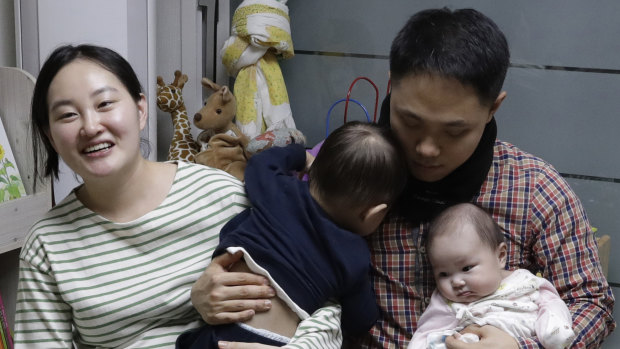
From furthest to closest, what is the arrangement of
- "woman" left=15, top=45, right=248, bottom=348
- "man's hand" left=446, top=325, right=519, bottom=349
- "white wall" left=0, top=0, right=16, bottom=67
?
"white wall" left=0, top=0, right=16, bottom=67 → "woman" left=15, top=45, right=248, bottom=348 → "man's hand" left=446, top=325, right=519, bottom=349

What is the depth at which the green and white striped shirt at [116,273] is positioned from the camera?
54.9 inches

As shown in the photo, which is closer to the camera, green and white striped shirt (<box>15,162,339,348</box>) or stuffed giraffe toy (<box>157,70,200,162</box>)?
green and white striped shirt (<box>15,162,339,348</box>)

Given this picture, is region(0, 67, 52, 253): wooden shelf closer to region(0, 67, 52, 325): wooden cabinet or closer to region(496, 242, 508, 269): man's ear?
region(0, 67, 52, 325): wooden cabinet

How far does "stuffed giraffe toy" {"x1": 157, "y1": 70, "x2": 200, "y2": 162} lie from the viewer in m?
2.59

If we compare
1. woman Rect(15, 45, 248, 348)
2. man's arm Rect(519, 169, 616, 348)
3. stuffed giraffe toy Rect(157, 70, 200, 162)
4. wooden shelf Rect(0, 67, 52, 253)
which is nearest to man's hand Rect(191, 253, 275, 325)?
woman Rect(15, 45, 248, 348)

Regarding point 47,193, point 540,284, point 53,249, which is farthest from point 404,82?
point 47,193

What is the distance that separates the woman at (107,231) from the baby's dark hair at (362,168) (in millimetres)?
252

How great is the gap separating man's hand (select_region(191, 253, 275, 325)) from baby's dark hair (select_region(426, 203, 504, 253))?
375mm

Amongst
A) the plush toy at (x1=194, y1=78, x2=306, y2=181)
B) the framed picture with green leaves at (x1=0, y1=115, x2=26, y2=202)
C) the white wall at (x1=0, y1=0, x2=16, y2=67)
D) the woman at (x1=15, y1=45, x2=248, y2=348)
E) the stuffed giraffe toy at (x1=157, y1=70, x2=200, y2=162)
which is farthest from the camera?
the stuffed giraffe toy at (x1=157, y1=70, x2=200, y2=162)

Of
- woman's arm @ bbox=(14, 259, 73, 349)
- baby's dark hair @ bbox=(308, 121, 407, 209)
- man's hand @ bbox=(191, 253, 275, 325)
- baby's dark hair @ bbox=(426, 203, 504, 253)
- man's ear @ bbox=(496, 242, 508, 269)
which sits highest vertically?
baby's dark hair @ bbox=(308, 121, 407, 209)

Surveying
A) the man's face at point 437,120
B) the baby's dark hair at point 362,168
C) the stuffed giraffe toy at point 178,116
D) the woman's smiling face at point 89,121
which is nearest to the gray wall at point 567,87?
the stuffed giraffe toy at point 178,116

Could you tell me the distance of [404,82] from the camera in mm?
1311

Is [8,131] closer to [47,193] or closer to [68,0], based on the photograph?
[47,193]

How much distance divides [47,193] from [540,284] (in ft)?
4.91
